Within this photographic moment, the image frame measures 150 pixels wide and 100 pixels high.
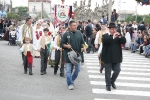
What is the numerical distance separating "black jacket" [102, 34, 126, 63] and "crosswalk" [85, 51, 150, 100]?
91 cm

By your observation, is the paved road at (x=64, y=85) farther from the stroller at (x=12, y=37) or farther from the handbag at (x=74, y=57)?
the stroller at (x=12, y=37)

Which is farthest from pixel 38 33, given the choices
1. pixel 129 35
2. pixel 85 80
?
pixel 129 35

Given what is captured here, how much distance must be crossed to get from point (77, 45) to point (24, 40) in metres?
3.03

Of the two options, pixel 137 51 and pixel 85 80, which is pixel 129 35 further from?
pixel 85 80

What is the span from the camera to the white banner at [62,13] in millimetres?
18031

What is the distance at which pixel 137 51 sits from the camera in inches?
777

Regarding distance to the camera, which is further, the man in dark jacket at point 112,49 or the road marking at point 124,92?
the road marking at point 124,92

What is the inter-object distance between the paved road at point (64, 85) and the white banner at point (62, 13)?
630 centimetres

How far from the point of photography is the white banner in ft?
59.2

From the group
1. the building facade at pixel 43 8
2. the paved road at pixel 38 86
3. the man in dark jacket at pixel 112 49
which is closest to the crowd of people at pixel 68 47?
the man in dark jacket at pixel 112 49

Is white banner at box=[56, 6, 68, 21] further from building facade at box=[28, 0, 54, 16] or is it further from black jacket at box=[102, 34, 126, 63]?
building facade at box=[28, 0, 54, 16]

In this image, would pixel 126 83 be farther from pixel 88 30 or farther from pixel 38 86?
pixel 88 30

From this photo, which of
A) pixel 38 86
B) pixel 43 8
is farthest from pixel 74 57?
pixel 43 8

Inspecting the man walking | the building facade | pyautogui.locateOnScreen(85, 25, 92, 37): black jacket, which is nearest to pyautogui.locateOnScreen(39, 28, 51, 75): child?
the man walking
